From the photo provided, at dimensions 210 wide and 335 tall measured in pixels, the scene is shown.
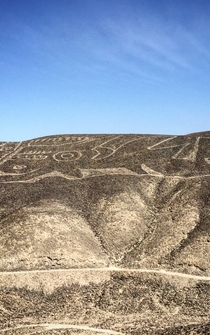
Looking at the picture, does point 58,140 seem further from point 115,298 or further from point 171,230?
point 115,298

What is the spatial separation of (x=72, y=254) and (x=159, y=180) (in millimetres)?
18309

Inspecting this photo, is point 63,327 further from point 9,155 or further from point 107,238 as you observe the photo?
point 9,155

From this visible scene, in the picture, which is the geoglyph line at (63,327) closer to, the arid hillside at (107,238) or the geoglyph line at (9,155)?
the arid hillside at (107,238)

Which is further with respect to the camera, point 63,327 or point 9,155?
point 9,155

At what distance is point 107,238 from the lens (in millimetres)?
41594

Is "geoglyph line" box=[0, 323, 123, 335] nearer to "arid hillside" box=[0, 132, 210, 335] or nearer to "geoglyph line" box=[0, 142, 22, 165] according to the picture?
"arid hillside" box=[0, 132, 210, 335]

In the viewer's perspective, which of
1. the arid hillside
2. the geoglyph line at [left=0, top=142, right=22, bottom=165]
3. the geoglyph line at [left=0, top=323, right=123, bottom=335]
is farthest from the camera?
the geoglyph line at [left=0, top=142, right=22, bottom=165]

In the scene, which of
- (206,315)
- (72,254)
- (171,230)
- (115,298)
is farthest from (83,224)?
(206,315)

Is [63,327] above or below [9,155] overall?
below

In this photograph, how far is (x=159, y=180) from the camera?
52.2m

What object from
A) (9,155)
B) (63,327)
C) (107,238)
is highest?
(9,155)

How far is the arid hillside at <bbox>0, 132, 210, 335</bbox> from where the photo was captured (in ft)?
96.5

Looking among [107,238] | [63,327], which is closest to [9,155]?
[107,238]

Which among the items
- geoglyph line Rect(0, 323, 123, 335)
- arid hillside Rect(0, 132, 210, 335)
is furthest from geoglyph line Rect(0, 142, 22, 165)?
geoglyph line Rect(0, 323, 123, 335)
